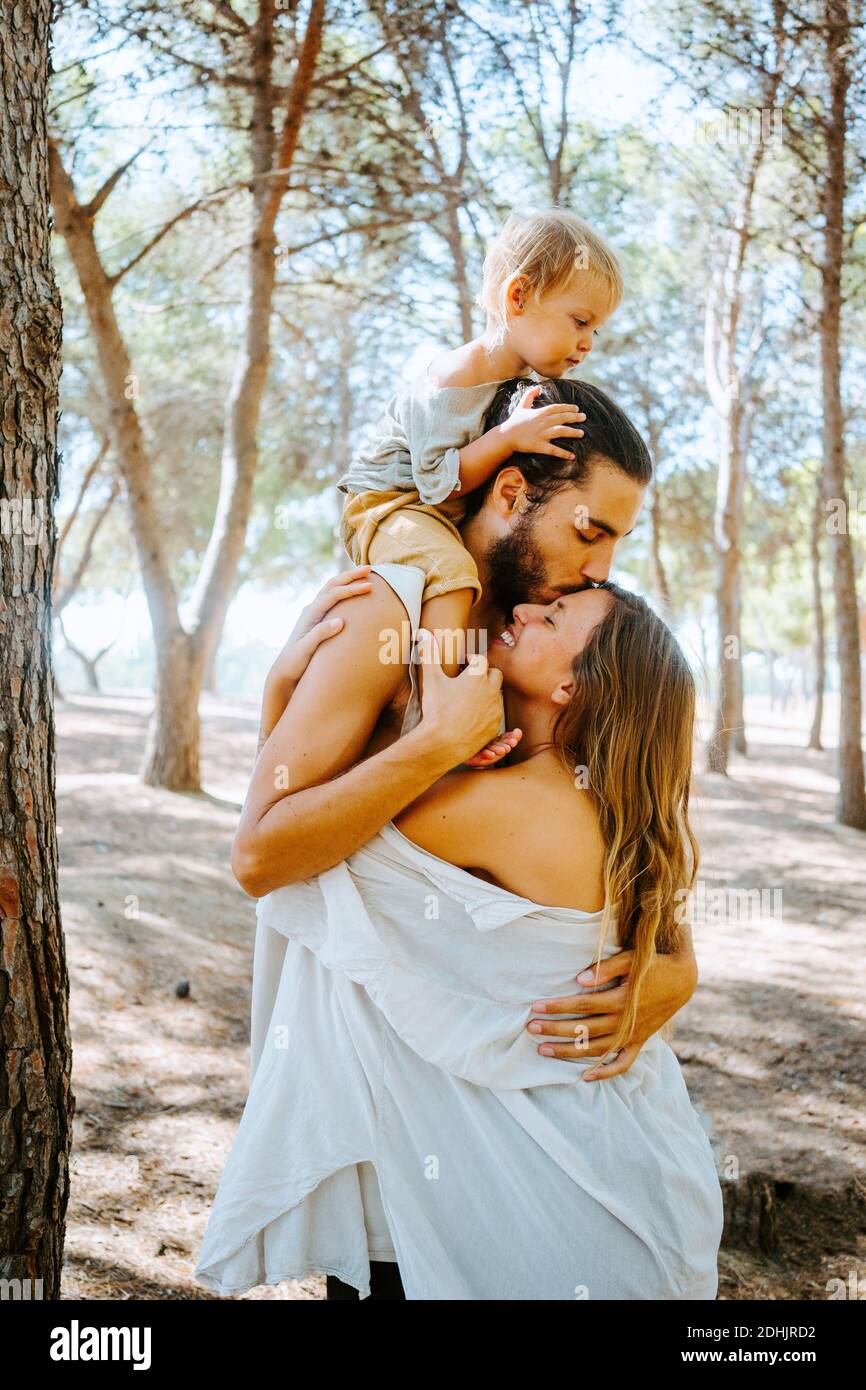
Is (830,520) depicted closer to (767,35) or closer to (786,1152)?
(767,35)

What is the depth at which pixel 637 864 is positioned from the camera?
2.29m

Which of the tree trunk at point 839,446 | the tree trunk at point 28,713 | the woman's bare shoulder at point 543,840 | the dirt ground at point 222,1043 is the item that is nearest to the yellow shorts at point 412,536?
the woman's bare shoulder at point 543,840

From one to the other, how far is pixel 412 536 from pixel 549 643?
0.41 metres

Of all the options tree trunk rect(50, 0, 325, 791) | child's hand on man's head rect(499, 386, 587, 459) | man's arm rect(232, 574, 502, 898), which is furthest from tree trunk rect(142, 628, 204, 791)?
Answer: man's arm rect(232, 574, 502, 898)

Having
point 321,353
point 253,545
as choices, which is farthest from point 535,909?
point 253,545

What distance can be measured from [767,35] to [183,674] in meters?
7.69

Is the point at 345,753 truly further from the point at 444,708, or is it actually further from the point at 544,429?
the point at 544,429

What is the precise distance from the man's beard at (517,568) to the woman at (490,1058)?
0.28 meters

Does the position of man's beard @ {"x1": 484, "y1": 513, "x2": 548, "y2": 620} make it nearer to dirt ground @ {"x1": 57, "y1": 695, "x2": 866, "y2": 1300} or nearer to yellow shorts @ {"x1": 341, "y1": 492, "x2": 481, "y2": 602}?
yellow shorts @ {"x1": 341, "y1": 492, "x2": 481, "y2": 602}

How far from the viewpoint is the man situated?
2.12 metres

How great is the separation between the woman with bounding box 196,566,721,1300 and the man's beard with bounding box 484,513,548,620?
28 cm

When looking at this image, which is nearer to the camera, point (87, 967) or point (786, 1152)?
point (786, 1152)

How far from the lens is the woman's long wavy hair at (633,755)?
88.6 inches

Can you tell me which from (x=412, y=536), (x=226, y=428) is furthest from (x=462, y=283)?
(x=412, y=536)
